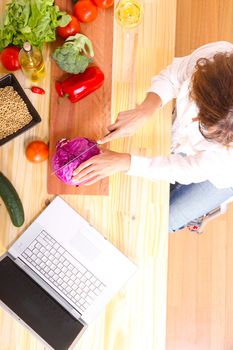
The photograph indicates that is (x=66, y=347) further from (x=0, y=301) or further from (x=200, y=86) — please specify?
(x=200, y=86)

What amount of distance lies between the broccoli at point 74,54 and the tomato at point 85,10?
0.05 metres

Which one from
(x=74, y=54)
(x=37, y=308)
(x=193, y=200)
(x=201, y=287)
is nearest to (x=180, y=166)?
(x=193, y=200)

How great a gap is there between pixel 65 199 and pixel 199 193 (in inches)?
18.0

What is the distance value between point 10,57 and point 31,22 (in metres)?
0.11

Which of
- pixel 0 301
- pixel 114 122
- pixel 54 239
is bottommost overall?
pixel 0 301

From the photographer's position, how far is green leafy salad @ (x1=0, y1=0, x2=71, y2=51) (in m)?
1.05

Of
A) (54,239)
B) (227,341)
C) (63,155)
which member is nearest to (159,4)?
(63,155)

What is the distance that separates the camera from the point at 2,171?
113 centimetres

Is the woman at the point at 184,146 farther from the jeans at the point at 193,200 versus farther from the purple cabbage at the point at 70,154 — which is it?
the jeans at the point at 193,200

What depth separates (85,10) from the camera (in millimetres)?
1115

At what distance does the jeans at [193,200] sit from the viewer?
133 cm

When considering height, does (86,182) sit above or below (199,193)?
above

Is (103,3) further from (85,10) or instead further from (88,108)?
(88,108)

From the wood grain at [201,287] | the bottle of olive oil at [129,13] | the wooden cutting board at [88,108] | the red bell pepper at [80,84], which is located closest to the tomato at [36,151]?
the wooden cutting board at [88,108]
